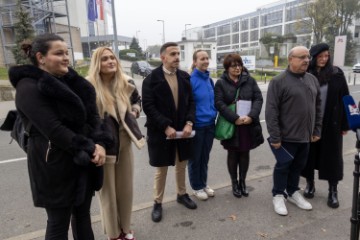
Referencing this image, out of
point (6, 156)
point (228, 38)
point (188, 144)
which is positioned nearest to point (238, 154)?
point (188, 144)

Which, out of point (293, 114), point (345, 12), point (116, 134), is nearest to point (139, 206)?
point (116, 134)

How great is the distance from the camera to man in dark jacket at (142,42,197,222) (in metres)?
3.18

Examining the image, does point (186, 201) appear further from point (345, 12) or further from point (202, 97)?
point (345, 12)

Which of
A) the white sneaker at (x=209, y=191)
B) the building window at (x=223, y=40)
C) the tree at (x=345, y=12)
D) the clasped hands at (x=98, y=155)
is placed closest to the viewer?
the clasped hands at (x=98, y=155)

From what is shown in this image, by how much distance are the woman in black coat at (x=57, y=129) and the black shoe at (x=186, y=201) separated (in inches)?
62.8

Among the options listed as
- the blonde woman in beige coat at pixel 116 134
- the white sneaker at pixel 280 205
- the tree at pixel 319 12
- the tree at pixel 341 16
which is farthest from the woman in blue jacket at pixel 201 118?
the tree at pixel 341 16

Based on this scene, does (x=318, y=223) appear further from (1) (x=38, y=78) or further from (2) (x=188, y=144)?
(1) (x=38, y=78)

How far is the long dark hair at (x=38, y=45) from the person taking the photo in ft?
6.51

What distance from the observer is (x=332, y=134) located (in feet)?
11.6

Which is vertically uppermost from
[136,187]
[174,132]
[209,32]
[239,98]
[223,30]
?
[209,32]

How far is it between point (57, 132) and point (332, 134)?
10.0 ft

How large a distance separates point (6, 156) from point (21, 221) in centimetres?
296

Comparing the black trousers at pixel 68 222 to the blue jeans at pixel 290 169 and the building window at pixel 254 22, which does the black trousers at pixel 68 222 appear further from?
the building window at pixel 254 22

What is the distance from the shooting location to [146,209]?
3535mm
